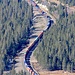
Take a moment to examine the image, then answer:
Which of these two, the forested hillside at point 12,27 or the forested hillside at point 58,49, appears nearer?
the forested hillside at point 58,49

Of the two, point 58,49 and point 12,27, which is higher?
point 12,27

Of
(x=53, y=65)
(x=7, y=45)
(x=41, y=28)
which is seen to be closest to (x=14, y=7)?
(x=41, y=28)

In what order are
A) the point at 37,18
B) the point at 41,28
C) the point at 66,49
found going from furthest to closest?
the point at 37,18 → the point at 41,28 → the point at 66,49

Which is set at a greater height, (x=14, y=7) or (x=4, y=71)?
(x=14, y=7)

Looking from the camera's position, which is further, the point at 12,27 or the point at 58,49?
the point at 12,27

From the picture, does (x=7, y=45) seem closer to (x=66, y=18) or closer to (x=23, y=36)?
(x=23, y=36)
